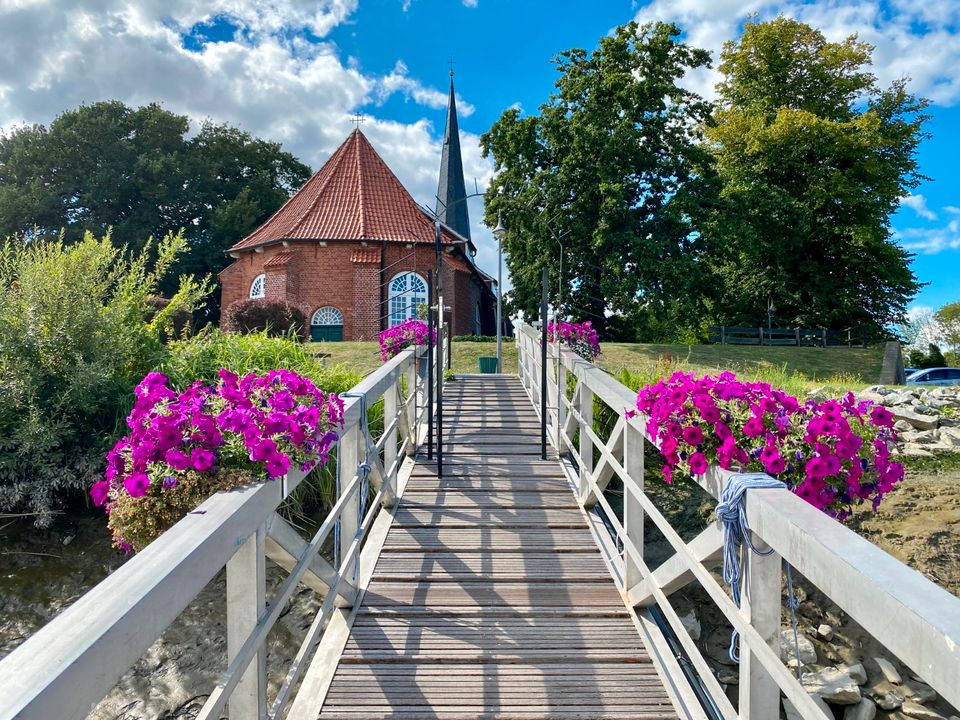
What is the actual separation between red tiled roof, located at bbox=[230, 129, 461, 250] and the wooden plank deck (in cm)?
2127

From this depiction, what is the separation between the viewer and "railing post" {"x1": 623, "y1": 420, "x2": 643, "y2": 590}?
354 centimetres

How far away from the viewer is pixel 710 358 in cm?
1928

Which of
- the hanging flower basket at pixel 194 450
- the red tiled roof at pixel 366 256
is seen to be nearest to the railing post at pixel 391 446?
the hanging flower basket at pixel 194 450

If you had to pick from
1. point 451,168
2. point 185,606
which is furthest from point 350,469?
point 451,168

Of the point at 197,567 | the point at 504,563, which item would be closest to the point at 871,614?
the point at 197,567

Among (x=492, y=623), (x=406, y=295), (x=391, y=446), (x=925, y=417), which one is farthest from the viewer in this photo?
(x=406, y=295)

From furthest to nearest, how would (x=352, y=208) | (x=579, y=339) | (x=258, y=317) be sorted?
(x=352, y=208) → (x=258, y=317) → (x=579, y=339)

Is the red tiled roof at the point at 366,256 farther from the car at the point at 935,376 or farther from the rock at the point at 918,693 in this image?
the rock at the point at 918,693

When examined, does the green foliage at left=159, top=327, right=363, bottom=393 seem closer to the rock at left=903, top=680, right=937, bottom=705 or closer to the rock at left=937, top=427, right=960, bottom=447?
the rock at left=903, top=680, right=937, bottom=705

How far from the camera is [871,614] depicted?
141 cm

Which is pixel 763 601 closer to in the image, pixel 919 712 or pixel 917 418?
pixel 919 712

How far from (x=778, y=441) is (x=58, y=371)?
621cm

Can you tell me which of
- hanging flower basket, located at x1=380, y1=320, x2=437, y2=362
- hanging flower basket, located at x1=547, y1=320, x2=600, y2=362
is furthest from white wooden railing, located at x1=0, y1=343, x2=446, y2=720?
hanging flower basket, located at x1=380, y1=320, x2=437, y2=362

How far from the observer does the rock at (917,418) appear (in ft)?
31.0
